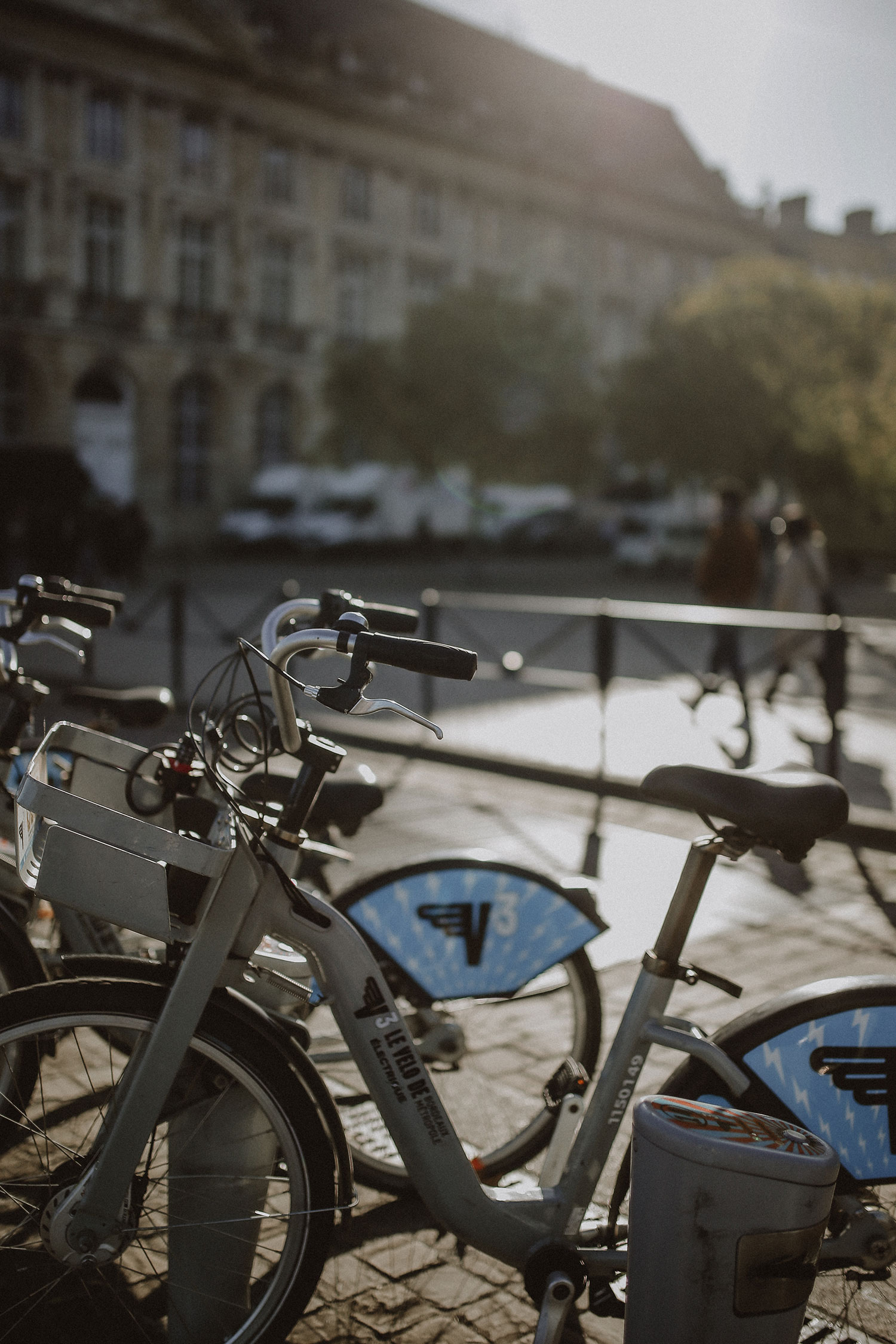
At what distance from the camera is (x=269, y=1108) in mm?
2205

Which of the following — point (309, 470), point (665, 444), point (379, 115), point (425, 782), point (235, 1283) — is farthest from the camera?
point (379, 115)

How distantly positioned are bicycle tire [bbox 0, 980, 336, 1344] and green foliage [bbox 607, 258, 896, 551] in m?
29.2

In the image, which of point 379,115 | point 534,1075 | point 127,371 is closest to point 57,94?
point 127,371

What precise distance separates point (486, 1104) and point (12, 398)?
120 feet

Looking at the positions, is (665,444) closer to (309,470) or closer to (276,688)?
(309,470)

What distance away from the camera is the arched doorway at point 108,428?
127 ft

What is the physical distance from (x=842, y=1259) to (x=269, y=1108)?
1038mm

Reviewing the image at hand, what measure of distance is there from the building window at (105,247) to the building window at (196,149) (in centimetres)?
294

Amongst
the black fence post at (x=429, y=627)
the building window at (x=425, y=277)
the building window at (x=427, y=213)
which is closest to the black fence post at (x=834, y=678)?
the black fence post at (x=429, y=627)

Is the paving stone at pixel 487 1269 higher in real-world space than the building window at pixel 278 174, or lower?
lower

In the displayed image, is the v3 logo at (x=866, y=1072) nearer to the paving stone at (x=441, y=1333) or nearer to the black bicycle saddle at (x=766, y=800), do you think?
the black bicycle saddle at (x=766, y=800)

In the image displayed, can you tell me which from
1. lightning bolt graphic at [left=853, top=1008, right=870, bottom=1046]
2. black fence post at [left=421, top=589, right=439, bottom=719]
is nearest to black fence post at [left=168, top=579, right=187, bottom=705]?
black fence post at [left=421, top=589, right=439, bottom=719]

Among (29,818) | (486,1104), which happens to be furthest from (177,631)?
(29,818)

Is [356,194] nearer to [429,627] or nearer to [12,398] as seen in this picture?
[12,398]
